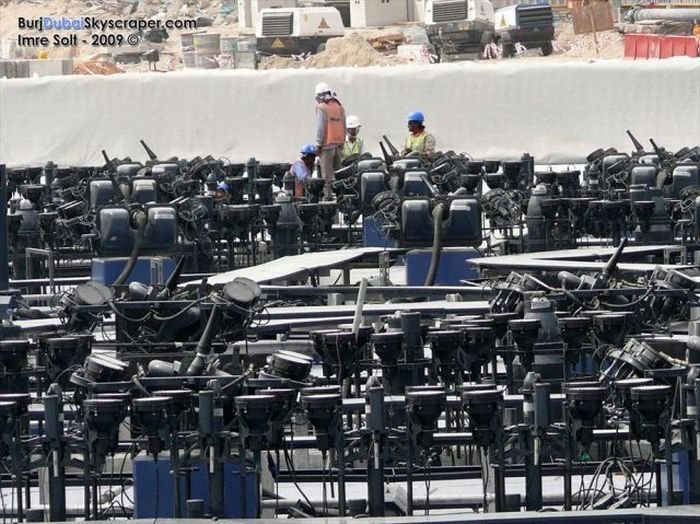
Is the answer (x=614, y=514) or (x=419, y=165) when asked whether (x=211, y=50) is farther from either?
(x=614, y=514)

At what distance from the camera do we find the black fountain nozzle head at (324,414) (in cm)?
1413

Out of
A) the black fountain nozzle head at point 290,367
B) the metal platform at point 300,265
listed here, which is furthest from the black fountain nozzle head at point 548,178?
the black fountain nozzle head at point 290,367

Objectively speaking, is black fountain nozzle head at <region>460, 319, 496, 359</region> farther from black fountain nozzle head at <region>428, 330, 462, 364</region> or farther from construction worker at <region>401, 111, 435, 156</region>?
construction worker at <region>401, 111, 435, 156</region>

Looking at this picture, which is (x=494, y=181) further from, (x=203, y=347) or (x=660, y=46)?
(x=660, y=46)

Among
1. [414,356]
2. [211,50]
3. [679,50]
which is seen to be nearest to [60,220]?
[414,356]

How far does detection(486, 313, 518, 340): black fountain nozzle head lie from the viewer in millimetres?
17125

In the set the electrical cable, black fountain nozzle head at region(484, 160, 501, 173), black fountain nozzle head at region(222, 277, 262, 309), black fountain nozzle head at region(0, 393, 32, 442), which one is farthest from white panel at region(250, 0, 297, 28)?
black fountain nozzle head at region(0, 393, 32, 442)

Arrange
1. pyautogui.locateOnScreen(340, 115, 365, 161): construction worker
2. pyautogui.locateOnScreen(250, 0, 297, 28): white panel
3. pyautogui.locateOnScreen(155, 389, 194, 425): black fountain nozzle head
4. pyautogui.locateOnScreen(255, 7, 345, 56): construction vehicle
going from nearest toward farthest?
pyautogui.locateOnScreen(155, 389, 194, 425): black fountain nozzle head
pyautogui.locateOnScreen(340, 115, 365, 161): construction worker
pyautogui.locateOnScreen(255, 7, 345, 56): construction vehicle
pyautogui.locateOnScreen(250, 0, 297, 28): white panel

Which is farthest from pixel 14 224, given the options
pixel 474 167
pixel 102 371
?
pixel 102 371

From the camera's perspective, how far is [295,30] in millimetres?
71750

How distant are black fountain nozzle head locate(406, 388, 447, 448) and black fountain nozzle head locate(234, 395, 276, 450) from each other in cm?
86

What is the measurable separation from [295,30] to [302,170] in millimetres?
41281

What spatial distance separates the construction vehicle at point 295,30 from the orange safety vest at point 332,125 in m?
38.2

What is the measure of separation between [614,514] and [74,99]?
2979cm
